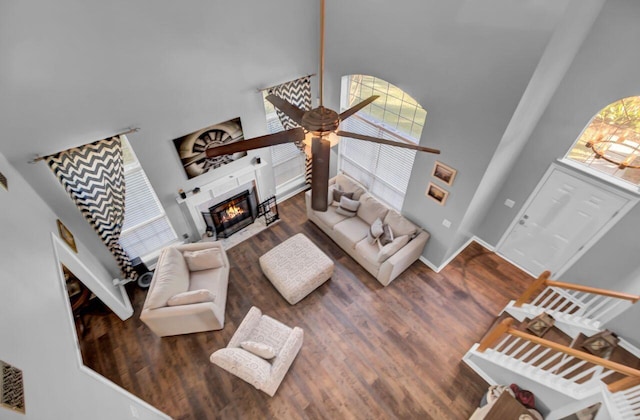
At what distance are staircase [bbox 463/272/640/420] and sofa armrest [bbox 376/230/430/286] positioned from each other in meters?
1.53

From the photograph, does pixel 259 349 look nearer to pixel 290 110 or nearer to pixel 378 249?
pixel 378 249

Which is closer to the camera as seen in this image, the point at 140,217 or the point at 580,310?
the point at 580,310

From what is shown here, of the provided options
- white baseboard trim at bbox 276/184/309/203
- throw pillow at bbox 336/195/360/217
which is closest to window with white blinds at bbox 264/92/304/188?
white baseboard trim at bbox 276/184/309/203

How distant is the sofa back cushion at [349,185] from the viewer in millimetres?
5852

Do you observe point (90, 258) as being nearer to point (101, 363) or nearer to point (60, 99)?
point (101, 363)

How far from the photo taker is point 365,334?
14.7ft

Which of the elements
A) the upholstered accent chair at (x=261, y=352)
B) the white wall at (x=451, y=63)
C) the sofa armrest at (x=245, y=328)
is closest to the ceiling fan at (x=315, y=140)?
the white wall at (x=451, y=63)

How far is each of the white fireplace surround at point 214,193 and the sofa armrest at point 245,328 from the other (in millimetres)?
2210

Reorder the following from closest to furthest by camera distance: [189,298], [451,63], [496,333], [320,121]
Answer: [320,121]
[496,333]
[451,63]
[189,298]

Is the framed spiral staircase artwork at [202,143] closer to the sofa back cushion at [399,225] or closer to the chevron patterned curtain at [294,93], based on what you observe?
the chevron patterned curtain at [294,93]

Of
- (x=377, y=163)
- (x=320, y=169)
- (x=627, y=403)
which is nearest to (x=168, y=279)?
(x=320, y=169)

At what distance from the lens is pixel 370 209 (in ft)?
18.3

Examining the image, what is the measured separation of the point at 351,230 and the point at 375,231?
564 millimetres

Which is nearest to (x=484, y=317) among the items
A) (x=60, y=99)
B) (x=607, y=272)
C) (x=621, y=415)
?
(x=607, y=272)
